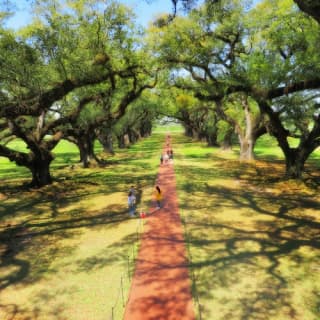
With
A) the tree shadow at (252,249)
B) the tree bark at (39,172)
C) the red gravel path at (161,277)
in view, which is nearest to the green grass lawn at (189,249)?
the tree shadow at (252,249)

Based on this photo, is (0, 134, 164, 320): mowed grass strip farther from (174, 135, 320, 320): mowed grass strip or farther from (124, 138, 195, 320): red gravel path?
(174, 135, 320, 320): mowed grass strip

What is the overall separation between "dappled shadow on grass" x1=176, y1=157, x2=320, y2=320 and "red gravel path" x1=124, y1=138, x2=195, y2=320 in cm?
47

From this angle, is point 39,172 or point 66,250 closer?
point 66,250

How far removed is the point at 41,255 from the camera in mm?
12828

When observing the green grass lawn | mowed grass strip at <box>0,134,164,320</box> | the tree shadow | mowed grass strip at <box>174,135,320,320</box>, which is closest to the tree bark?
mowed grass strip at <box>0,134,164,320</box>

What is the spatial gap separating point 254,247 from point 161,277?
414cm

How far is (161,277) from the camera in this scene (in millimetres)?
10555

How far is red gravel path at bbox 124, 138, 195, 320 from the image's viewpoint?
28.9ft

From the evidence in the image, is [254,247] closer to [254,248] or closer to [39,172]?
[254,248]

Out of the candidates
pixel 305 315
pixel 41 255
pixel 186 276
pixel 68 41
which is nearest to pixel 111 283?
pixel 186 276

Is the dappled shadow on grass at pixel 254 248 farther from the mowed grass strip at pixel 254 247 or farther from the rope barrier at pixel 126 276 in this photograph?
the rope barrier at pixel 126 276

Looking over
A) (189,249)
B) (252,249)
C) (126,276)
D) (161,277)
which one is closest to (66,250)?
(126,276)

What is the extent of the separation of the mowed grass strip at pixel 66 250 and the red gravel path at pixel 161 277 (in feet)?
1.25

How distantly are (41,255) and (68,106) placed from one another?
844 inches
